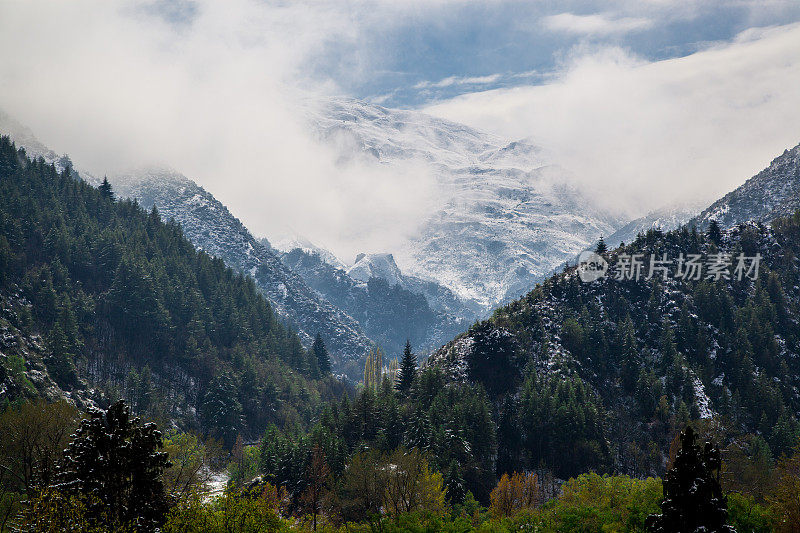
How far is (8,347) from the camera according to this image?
180 metres

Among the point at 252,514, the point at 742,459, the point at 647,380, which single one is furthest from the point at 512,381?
the point at 252,514

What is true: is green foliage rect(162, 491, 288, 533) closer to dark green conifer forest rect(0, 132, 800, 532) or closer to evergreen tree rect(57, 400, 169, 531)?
dark green conifer forest rect(0, 132, 800, 532)

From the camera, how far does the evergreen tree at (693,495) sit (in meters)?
58.1

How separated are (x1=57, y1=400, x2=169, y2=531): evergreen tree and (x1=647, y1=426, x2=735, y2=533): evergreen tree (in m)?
48.4

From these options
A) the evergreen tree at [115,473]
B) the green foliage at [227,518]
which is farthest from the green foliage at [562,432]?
the evergreen tree at [115,473]

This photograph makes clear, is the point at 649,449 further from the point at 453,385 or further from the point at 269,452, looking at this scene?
the point at 269,452

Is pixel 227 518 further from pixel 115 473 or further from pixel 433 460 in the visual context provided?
pixel 433 460

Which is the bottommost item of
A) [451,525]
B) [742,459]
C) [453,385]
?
[451,525]

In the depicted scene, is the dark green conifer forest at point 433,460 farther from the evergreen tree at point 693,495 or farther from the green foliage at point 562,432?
the green foliage at point 562,432

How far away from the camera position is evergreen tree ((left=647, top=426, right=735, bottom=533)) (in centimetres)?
5812

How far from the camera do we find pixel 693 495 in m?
58.2

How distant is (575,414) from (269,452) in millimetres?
77098

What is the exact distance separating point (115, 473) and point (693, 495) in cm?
5357

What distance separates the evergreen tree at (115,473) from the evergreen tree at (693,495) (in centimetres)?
4838
